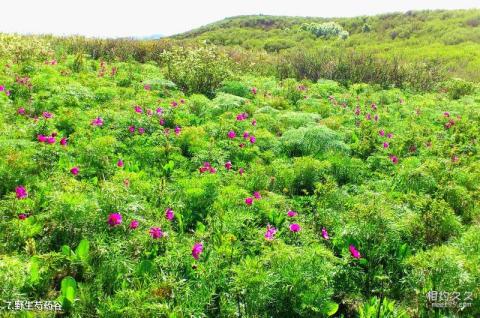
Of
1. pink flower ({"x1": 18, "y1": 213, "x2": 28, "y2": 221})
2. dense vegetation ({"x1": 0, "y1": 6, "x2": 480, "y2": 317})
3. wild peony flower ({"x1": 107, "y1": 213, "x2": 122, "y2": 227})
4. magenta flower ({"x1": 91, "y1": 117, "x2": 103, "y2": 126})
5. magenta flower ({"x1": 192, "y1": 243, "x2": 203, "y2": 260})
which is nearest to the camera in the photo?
dense vegetation ({"x1": 0, "y1": 6, "x2": 480, "y2": 317})

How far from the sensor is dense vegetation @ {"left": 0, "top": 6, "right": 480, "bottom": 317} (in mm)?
3258

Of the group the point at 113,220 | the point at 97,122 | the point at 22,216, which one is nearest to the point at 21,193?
the point at 22,216

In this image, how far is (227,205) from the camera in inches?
179

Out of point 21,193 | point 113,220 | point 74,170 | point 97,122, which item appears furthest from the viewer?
point 97,122

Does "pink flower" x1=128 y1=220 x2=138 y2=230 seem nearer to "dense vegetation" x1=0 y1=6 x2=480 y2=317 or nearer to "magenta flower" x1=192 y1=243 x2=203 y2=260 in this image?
"dense vegetation" x1=0 y1=6 x2=480 y2=317

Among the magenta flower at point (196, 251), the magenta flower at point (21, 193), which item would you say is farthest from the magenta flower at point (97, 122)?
the magenta flower at point (196, 251)

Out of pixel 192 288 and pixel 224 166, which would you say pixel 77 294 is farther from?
pixel 224 166

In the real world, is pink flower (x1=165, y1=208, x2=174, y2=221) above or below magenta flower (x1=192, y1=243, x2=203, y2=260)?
above

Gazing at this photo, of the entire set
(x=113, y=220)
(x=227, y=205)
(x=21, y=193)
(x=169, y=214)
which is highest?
(x=21, y=193)

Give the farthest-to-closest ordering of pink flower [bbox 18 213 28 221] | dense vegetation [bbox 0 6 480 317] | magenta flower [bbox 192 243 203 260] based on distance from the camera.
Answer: pink flower [bbox 18 213 28 221]
magenta flower [bbox 192 243 203 260]
dense vegetation [bbox 0 6 480 317]

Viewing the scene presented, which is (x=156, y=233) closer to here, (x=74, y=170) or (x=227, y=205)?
(x=227, y=205)

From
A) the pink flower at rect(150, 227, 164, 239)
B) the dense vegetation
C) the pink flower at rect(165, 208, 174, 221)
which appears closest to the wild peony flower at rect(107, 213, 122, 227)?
the dense vegetation

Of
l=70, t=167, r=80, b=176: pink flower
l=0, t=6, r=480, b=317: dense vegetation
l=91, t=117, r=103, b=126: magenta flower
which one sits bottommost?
l=0, t=6, r=480, b=317: dense vegetation

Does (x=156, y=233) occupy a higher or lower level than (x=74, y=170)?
lower
